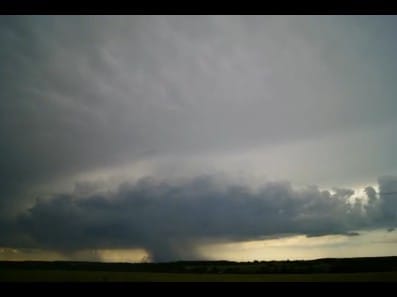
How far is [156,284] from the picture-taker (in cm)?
630

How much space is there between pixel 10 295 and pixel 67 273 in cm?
115

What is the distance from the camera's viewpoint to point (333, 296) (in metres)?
5.98

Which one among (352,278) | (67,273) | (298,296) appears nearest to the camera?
(298,296)
